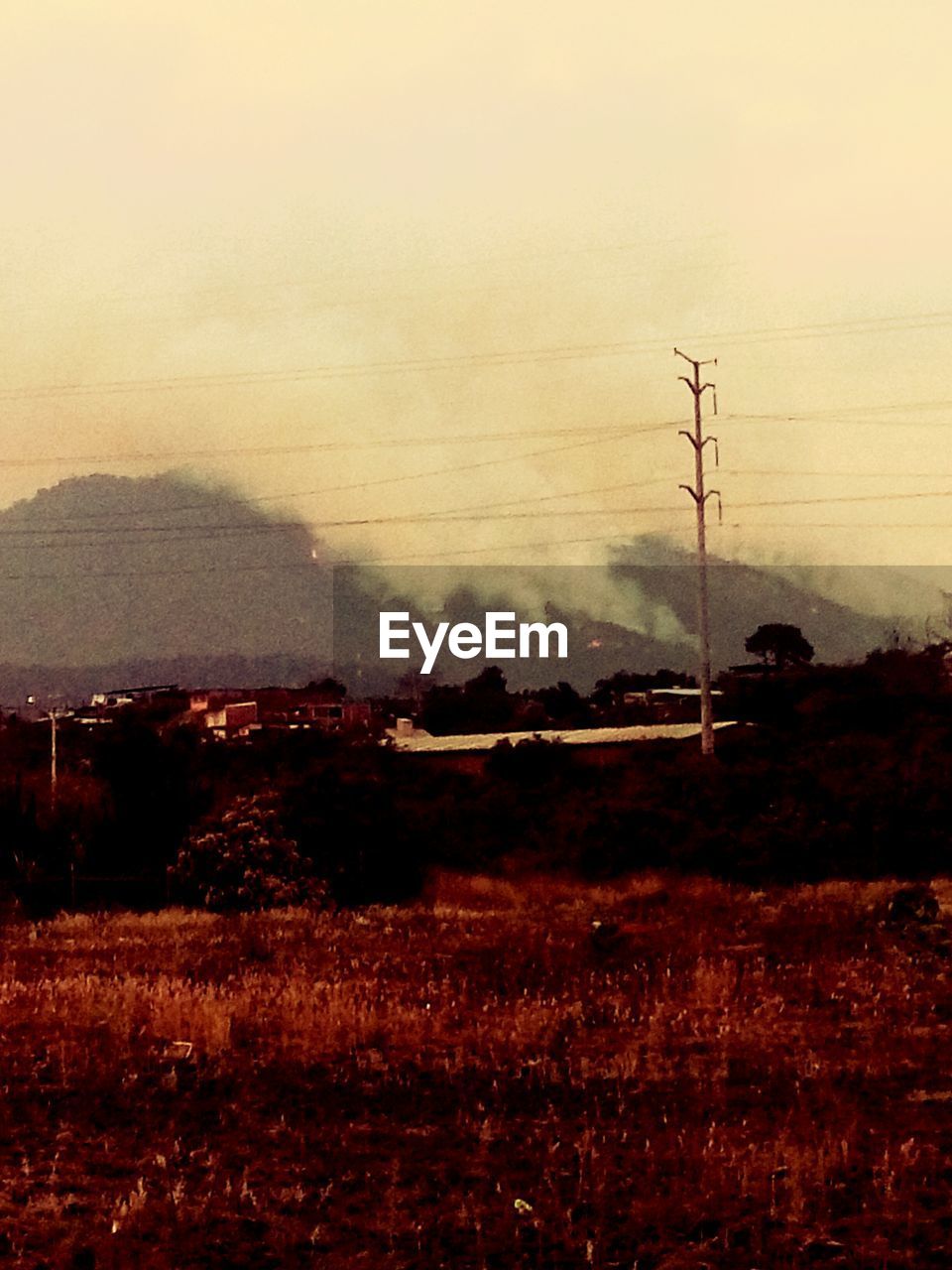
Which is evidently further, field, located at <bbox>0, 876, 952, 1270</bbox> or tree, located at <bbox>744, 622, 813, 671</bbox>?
tree, located at <bbox>744, 622, 813, 671</bbox>

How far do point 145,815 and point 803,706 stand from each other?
37.8 meters

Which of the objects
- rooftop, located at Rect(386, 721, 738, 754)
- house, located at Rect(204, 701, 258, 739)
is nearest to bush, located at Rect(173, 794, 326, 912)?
rooftop, located at Rect(386, 721, 738, 754)

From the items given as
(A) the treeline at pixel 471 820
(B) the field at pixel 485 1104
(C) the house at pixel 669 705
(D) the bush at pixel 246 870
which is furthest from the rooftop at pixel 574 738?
(B) the field at pixel 485 1104

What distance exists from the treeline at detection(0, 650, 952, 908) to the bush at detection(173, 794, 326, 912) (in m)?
0.04

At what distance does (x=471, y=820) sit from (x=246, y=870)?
15.1m

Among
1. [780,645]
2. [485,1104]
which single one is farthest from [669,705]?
[485,1104]

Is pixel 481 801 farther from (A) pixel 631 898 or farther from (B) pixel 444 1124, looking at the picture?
(B) pixel 444 1124

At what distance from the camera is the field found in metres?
9.21

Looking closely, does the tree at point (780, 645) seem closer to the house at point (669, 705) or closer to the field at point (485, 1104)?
the house at point (669, 705)

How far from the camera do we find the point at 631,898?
112 ft

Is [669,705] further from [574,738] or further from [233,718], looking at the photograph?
[233,718]

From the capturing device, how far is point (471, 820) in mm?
47500

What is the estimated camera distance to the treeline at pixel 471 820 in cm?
3444

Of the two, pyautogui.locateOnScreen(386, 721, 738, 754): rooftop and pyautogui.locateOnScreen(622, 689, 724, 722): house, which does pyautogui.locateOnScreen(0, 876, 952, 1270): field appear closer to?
pyautogui.locateOnScreen(386, 721, 738, 754): rooftop
